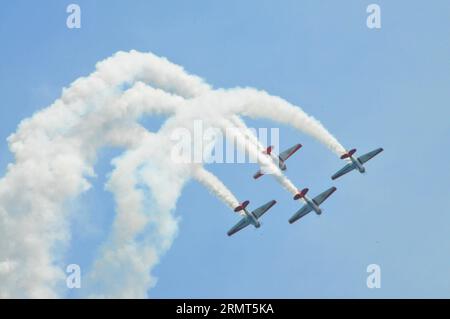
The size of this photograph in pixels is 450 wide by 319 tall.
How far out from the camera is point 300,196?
103 meters

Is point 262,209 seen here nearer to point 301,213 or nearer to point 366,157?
point 301,213

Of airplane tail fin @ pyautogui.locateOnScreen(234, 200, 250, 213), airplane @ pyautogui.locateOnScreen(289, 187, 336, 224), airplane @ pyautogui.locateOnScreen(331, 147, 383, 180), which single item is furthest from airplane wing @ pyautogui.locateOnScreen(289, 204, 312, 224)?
airplane tail fin @ pyautogui.locateOnScreen(234, 200, 250, 213)

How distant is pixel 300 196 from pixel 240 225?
7.15 m

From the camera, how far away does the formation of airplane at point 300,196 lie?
102 m

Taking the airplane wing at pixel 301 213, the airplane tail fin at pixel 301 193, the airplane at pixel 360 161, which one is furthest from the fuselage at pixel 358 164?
the airplane wing at pixel 301 213

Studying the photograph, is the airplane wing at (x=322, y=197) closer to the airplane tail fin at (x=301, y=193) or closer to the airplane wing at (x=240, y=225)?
the airplane tail fin at (x=301, y=193)

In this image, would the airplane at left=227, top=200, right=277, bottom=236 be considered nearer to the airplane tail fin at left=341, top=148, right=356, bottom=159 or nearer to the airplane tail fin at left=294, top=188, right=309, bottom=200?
the airplane tail fin at left=294, top=188, right=309, bottom=200

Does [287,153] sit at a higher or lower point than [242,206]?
higher

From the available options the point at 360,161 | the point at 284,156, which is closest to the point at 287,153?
the point at 284,156

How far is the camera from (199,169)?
3634 inches
